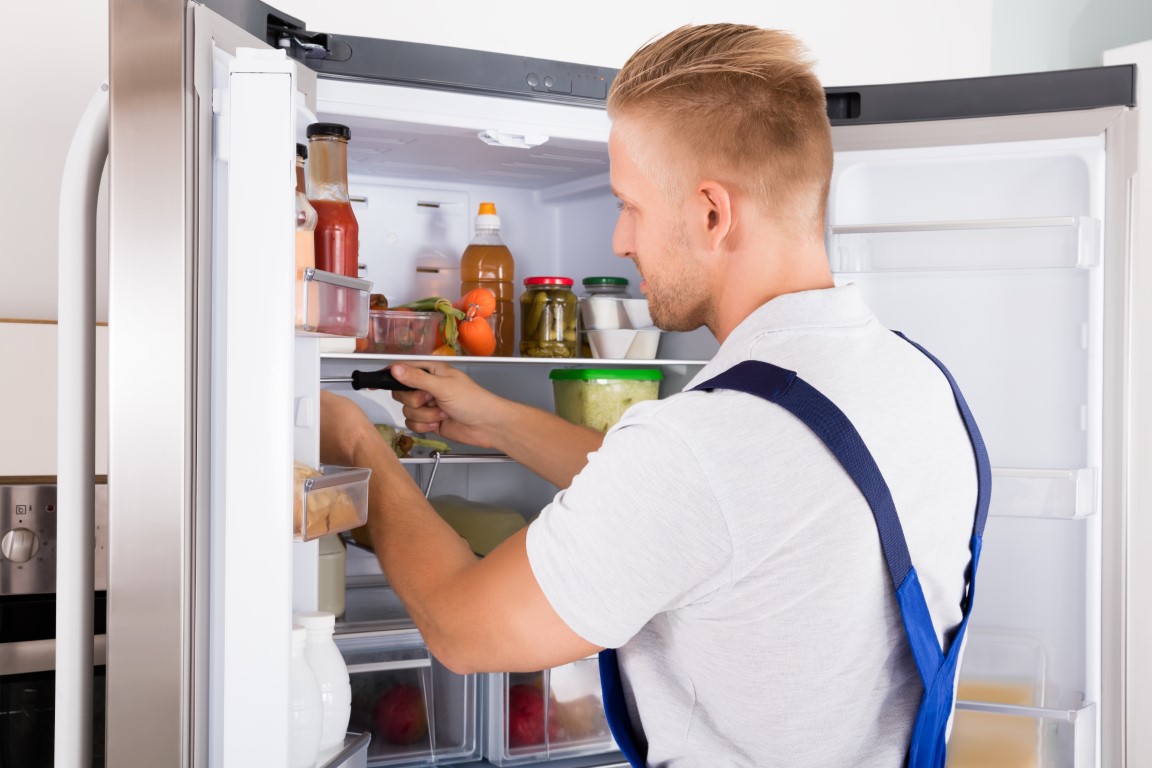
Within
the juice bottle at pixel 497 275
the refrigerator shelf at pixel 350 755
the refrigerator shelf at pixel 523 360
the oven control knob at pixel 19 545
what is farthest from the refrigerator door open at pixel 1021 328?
the oven control knob at pixel 19 545

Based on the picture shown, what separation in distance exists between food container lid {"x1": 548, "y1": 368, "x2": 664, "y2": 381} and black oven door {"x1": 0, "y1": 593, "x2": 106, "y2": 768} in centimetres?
79

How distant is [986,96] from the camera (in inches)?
60.7

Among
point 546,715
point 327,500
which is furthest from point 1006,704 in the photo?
point 327,500

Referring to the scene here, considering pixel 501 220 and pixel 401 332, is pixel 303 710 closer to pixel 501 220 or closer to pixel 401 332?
pixel 401 332

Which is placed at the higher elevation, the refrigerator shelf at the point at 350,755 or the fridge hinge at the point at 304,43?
the fridge hinge at the point at 304,43

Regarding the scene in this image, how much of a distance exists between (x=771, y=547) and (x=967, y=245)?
0.96m

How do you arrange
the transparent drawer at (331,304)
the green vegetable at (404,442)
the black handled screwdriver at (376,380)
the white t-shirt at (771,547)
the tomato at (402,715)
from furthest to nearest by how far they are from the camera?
the green vegetable at (404,442) → the tomato at (402,715) → the black handled screwdriver at (376,380) → the transparent drawer at (331,304) → the white t-shirt at (771,547)

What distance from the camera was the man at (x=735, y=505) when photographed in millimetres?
885

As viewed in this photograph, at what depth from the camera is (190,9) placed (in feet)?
2.96

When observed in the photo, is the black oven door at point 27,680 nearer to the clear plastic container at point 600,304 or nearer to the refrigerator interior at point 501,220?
the refrigerator interior at point 501,220

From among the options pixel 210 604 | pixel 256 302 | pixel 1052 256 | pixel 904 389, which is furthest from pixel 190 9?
pixel 1052 256

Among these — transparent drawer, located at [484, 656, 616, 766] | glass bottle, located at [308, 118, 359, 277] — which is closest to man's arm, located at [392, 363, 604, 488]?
transparent drawer, located at [484, 656, 616, 766]

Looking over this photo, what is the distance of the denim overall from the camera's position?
89 centimetres

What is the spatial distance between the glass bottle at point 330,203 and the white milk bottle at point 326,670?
1.20 feet
